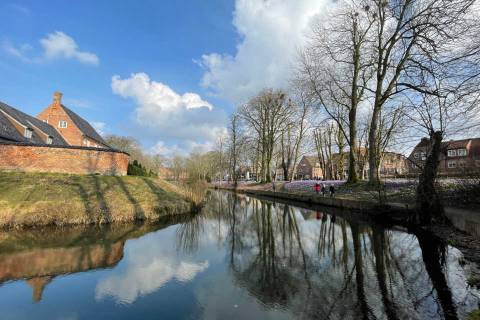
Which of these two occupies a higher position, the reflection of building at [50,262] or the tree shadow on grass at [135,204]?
the tree shadow on grass at [135,204]

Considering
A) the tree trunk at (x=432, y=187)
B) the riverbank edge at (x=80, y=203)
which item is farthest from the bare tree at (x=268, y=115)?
the tree trunk at (x=432, y=187)

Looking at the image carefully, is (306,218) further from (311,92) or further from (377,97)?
(311,92)

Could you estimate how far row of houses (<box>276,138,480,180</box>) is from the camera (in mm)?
10250

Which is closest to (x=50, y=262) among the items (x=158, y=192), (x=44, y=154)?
(x=158, y=192)

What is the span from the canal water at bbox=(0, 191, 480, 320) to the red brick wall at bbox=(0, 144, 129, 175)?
23.7 feet

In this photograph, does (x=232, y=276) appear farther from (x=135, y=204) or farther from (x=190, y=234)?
(x=135, y=204)

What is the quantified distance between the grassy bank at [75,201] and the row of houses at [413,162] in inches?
455

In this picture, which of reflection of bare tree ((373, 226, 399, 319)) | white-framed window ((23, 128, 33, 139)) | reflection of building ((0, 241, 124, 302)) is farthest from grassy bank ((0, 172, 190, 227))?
white-framed window ((23, 128, 33, 139))

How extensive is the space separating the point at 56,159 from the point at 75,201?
5.62 metres

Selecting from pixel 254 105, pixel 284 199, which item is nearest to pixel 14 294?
pixel 284 199

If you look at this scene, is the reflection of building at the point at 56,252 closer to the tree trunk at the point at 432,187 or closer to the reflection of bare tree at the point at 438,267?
the reflection of bare tree at the point at 438,267

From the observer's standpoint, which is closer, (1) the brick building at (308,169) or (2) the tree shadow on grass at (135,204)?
(2) the tree shadow on grass at (135,204)

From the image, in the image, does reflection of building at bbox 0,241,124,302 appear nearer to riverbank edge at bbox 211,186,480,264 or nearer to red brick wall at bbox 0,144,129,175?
riverbank edge at bbox 211,186,480,264

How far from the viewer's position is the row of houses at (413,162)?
404 inches
